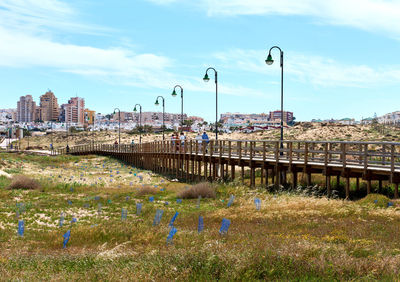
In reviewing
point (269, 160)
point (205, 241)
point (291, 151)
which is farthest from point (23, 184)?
point (205, 241)

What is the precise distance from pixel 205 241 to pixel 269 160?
13586 mm

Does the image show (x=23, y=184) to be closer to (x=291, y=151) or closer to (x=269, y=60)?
(x=291, y=151)

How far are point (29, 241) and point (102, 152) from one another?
5334 cm

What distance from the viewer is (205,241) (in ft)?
31.1

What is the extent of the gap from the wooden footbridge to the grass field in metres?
1.92

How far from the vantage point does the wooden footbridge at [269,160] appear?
17.7 meters

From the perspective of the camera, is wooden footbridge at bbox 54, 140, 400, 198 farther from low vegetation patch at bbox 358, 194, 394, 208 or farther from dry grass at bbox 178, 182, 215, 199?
dry grass at bbox 178, 182, 215, 199

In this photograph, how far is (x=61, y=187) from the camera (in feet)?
78.3

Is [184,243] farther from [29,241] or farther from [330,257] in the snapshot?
[29,241]

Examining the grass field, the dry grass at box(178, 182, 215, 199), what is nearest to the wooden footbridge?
the grass field

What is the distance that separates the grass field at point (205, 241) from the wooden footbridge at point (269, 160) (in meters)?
1.92

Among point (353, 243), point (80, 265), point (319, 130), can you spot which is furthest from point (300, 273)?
point (319, 130)

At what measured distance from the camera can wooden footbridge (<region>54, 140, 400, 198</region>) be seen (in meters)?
17.7

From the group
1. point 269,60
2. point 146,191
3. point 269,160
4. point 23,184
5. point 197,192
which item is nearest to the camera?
point 197,192
